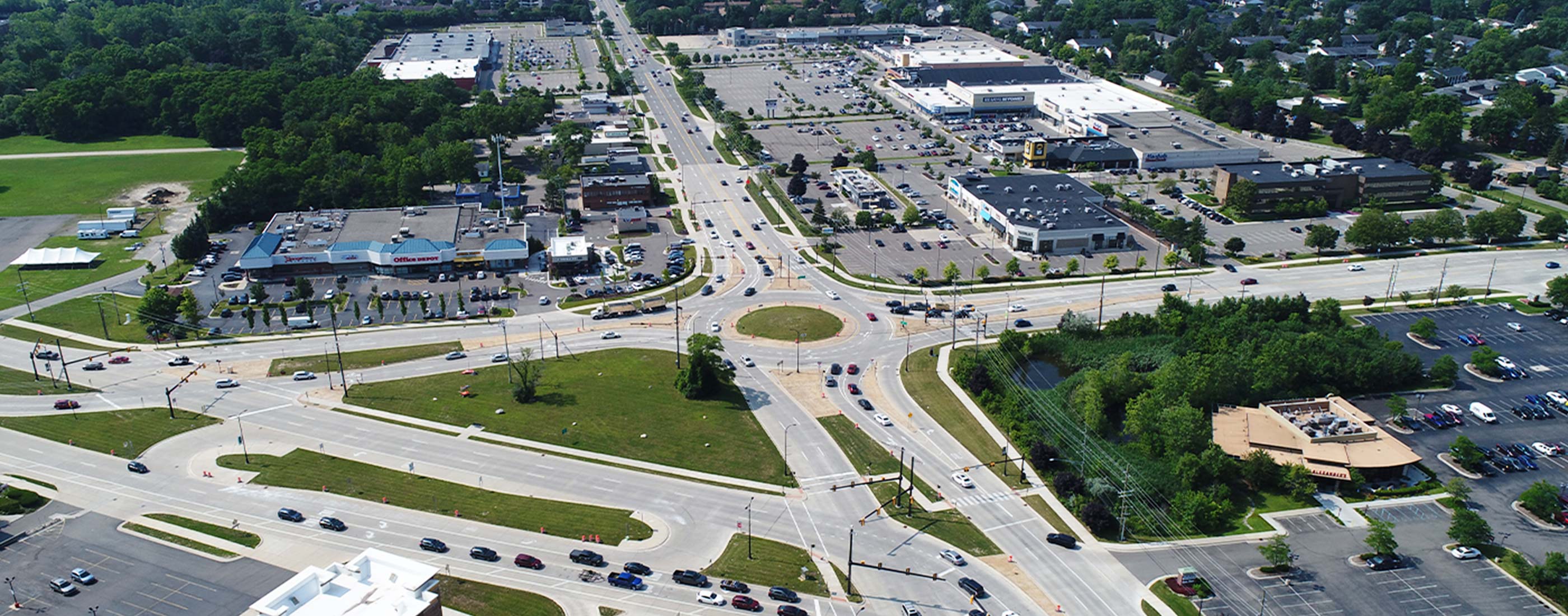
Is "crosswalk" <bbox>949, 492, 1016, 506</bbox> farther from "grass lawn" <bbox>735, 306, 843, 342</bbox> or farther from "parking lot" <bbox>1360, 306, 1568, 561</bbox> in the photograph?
"parking lot" <bbox>1360, 306, 1568, 561</bbox>

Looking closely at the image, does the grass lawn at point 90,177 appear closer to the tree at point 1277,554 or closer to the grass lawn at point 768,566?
the grass lawn at point 768,566

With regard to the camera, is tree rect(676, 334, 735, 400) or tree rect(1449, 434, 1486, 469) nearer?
tree rect(1449, 434, 1486, 469)

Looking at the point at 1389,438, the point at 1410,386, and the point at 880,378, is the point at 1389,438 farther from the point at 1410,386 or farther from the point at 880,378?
the point at 880,378

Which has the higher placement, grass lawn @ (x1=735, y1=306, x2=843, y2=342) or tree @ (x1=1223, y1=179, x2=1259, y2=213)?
tree @ (x1=1223, y1=179, x2=1259, y2=213)

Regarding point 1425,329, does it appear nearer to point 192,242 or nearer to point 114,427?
point 114,427

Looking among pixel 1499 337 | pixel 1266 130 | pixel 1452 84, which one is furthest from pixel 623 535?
pixel 1452 84

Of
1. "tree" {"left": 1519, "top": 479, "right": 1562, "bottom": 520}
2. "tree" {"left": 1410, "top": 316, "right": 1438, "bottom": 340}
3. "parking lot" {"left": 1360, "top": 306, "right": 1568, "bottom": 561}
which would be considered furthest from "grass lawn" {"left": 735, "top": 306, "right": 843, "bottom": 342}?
"tree" {"left": 1519, "top": 479, "right": 1562, "bottom": 520}
